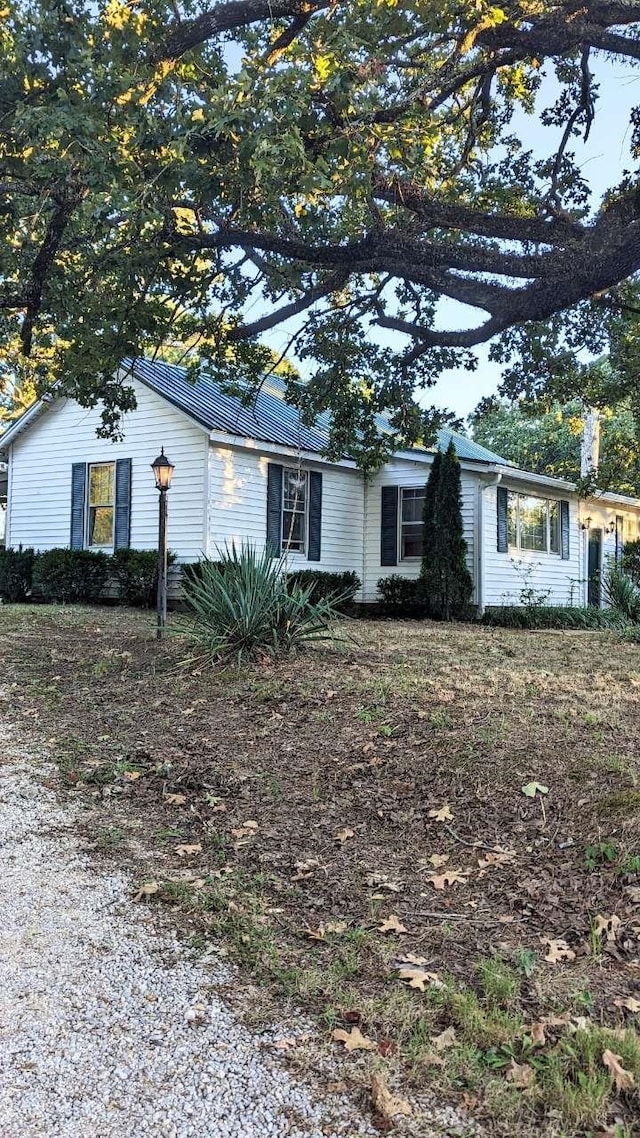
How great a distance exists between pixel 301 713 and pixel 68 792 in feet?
5.52

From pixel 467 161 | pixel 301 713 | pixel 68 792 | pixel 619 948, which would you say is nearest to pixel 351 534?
pixel 467 161

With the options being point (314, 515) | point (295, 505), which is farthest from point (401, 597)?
point (295, 505)

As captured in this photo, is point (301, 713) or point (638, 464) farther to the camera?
point (638, 464)

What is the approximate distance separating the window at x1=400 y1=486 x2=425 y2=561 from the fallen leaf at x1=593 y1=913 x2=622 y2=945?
1210 centimetres

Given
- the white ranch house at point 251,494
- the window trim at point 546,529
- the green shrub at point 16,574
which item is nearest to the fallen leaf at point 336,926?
the white ranch house at point 251,494

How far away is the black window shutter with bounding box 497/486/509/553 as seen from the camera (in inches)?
586

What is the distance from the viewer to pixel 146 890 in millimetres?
3387

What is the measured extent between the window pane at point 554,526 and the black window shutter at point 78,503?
9632mm

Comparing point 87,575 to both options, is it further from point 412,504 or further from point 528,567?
point 528,567

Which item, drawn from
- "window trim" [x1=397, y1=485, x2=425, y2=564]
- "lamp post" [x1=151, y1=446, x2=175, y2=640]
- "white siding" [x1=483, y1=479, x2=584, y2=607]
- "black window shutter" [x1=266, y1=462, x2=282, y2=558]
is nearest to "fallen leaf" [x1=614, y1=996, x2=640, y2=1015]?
"lamp post" [x1=151, y1=446, x2=175, y2=640]

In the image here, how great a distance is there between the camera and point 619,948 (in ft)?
9.61

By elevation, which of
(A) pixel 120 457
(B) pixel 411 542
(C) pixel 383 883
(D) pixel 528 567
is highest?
(A) pixel 120 457

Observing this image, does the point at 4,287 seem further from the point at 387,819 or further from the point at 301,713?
the point at 387,819

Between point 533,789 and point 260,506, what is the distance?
10003 millimetres
